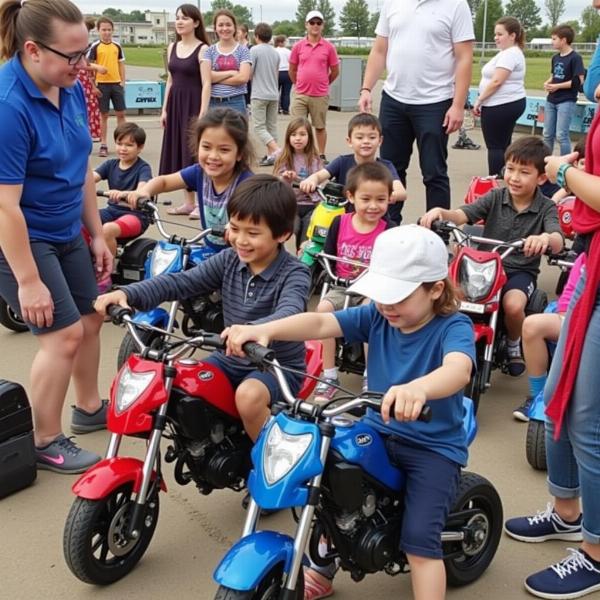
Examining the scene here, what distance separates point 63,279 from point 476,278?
85.8 inches

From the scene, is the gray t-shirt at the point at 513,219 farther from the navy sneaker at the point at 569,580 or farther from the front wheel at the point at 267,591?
the front wheel at the point at 267,591

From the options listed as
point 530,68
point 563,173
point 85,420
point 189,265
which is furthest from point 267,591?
point 530,68

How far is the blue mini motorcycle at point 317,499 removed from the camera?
7.64 feet

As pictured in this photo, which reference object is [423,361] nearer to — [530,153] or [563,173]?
[563,173]

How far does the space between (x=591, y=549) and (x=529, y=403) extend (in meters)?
1.63

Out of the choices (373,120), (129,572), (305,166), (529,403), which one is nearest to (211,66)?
(305,166)

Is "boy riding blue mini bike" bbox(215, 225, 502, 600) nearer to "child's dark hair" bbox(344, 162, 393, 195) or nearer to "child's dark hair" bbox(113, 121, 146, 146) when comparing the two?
"child's dark hair" bbox(344, 162, 393, 195)

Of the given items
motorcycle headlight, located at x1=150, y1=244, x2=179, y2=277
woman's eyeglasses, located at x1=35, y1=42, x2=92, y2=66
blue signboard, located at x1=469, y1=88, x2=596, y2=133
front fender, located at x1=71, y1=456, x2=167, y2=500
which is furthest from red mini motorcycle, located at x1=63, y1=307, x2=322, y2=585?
blue signboard, located at x1=469, y1=88, x2=596, y2=133

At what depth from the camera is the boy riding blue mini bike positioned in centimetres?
236

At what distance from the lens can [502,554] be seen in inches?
129

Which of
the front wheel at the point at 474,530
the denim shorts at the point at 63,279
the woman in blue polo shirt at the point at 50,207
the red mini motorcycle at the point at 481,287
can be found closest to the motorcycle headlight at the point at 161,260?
the woman in blue polo shirt at the point at 50,207

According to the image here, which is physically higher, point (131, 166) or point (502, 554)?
point (131, 166)

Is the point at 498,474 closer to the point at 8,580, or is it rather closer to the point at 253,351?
the point at 253,351

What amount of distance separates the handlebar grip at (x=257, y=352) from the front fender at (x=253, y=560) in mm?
530
